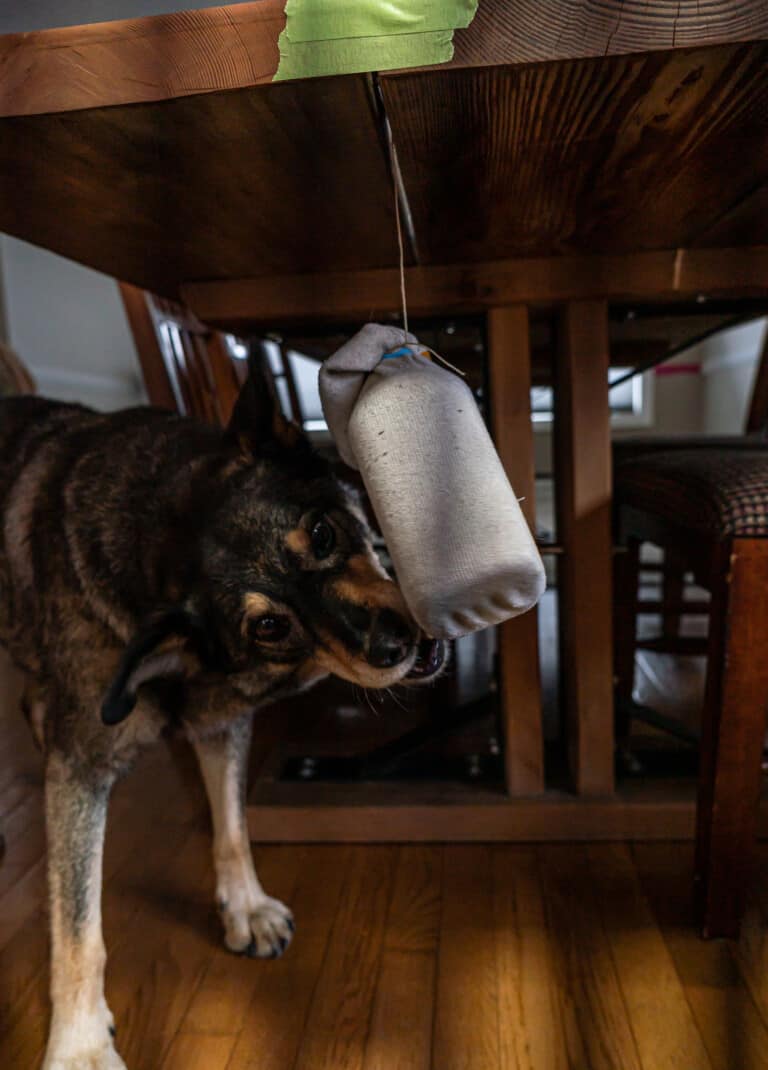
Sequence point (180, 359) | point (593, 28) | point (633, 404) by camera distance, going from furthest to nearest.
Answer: point (633, 404) < point (180, 359) < point (593, 28)

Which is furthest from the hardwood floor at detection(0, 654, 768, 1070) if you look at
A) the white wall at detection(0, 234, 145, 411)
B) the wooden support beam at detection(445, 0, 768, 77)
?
the white wall at detection(0, 234, 145, 411)

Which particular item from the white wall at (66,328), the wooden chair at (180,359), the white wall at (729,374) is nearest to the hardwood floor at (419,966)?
the wooden chair at (180,359)

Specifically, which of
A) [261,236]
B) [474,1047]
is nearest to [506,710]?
[474,1047]

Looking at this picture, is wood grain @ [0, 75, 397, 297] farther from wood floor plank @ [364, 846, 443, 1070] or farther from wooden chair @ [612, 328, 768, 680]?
wood floor plank @ [364, 846, 443, 1070]

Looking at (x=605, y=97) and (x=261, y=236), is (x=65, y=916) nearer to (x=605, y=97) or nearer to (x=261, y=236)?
(x=261, y=236)

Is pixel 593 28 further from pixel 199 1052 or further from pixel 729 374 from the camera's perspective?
pixel 729 374

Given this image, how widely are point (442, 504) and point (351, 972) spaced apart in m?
0.77

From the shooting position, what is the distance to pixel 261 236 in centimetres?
114

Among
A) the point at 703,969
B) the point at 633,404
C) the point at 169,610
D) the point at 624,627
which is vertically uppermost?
the point at 169,610

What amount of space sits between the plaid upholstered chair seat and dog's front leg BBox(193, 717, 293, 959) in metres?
0.74

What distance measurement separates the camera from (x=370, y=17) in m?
0.68

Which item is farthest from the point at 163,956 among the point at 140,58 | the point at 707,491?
the point at 140,58

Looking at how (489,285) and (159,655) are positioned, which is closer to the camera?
(159,655)

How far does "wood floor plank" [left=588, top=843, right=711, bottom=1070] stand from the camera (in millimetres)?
936
